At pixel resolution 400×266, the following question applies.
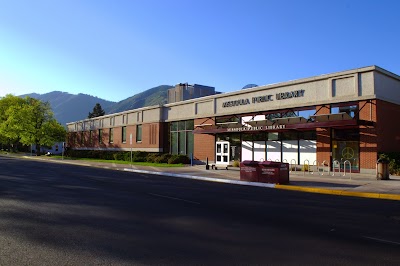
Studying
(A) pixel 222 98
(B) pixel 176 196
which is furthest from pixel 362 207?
(A) pixel 222 98

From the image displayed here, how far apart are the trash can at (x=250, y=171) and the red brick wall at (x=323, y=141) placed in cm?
738

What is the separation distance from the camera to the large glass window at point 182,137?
3522 cm

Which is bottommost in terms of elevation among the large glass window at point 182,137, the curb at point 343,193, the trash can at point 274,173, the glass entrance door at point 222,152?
the curb at point 343,193

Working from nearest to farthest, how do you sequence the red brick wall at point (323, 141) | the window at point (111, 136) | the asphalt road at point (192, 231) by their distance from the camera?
the asphalt road at point (192, 231) → the red brick wall at point (323, 141) → the window at point (111, 136)

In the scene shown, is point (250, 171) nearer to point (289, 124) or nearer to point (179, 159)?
point (289, 124)

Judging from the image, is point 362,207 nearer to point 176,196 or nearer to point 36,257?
point 176,196

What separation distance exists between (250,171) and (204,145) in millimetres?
14770

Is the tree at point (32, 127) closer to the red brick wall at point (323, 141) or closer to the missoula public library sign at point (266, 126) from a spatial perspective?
the missoula public library sign at point (266, 126)

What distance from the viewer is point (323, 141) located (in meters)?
23.2

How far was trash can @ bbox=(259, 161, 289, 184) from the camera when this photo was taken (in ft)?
56.3

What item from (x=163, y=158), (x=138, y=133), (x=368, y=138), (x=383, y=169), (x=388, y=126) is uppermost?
(x=138, y=133)

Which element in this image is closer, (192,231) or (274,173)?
(192,231)

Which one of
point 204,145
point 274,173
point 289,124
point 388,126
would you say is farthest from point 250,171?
point 204,145

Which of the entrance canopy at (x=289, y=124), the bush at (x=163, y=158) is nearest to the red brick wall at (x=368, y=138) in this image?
the entrance canopy at (x=289, y=124)
